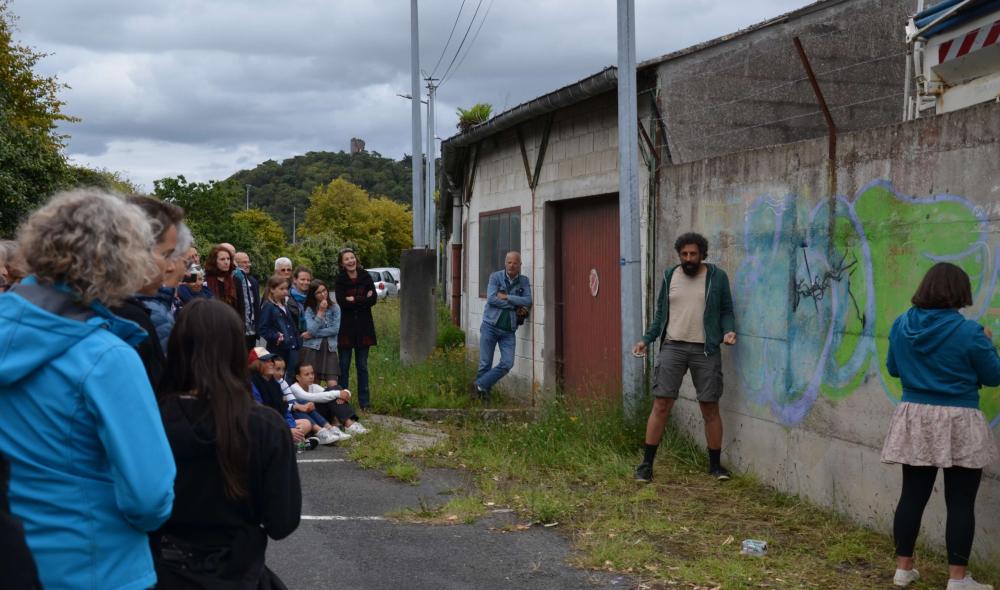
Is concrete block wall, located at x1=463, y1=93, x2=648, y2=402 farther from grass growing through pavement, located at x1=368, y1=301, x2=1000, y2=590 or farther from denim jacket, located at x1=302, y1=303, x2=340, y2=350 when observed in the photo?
denim jacket, located at x1=302, y1=303, x2=340, y2=350

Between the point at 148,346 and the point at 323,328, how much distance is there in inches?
307

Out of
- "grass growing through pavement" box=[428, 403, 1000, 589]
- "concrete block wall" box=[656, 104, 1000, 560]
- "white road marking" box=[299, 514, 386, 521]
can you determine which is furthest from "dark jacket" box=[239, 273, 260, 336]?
"concrete block wall" box=[656, 104, 1000, 560]

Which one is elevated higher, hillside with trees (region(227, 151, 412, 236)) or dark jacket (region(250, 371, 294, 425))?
hillside with trees (region(227, 151, 412, 236))

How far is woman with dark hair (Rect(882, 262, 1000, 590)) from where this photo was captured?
4996 millimetres

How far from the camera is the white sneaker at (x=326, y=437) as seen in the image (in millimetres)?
A: 9516

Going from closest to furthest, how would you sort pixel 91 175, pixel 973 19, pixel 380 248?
pixel 973 19
pixel 91 175
pixel 380 248

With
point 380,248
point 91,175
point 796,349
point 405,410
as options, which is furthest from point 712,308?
point 380,248

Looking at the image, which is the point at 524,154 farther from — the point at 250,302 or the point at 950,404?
the point at 950,404

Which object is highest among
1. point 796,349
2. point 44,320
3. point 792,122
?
point 792,122

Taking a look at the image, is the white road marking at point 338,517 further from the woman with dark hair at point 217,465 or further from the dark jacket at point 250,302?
the woman with dark hair at point 217,465

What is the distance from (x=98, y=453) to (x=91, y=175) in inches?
1301

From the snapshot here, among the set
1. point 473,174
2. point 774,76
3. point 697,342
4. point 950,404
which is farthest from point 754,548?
point 473,174

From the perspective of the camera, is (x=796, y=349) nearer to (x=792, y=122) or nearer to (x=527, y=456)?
(x=527, y=456)

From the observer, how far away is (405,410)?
37.3 ft
